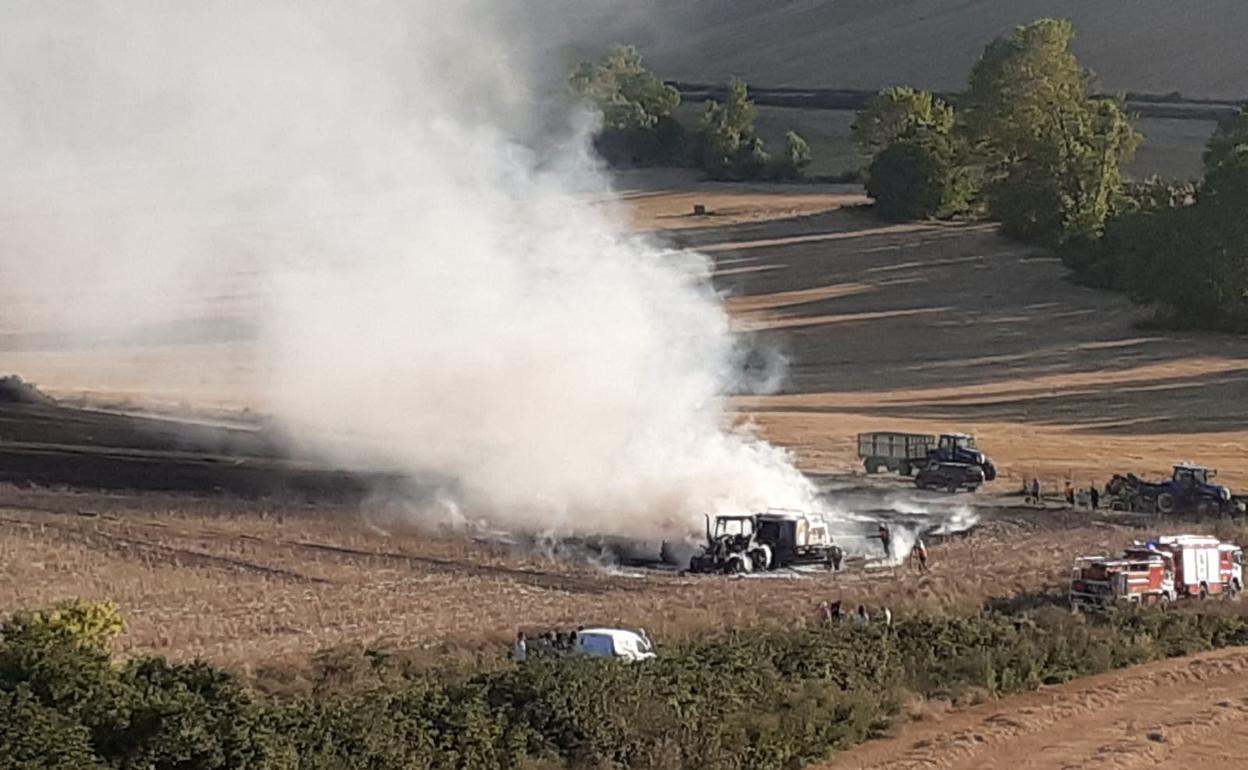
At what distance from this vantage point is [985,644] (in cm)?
2708

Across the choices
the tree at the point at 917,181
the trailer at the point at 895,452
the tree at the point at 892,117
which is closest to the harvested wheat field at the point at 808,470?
the trailer at the point at 895,452

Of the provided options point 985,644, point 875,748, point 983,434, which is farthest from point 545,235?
point 875,748

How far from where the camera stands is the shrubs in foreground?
56.6 feet

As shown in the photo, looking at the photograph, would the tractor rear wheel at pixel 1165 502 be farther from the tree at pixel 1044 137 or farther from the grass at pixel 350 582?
the tree at pixel 1044 137

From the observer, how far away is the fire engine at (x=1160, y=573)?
32375mm

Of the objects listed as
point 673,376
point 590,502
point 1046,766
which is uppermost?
point 673,376

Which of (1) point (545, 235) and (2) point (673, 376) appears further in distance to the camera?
(1) point (545, 235)

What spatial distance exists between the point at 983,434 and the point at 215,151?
2491 cm

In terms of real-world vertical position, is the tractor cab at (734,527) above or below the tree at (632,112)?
below

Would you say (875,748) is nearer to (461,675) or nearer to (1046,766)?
(1046,766)

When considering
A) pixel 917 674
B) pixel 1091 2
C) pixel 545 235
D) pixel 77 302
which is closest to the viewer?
pixel 917 674

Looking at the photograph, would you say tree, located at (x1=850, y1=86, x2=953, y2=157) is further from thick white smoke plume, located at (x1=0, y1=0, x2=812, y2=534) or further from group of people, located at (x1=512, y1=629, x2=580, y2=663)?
group of people, located at (x1=512, y1=629, x2=580, y2=663)

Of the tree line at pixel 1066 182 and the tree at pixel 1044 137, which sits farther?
the tree at pixel 1044 137

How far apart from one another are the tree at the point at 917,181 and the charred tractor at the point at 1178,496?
2260 inches
